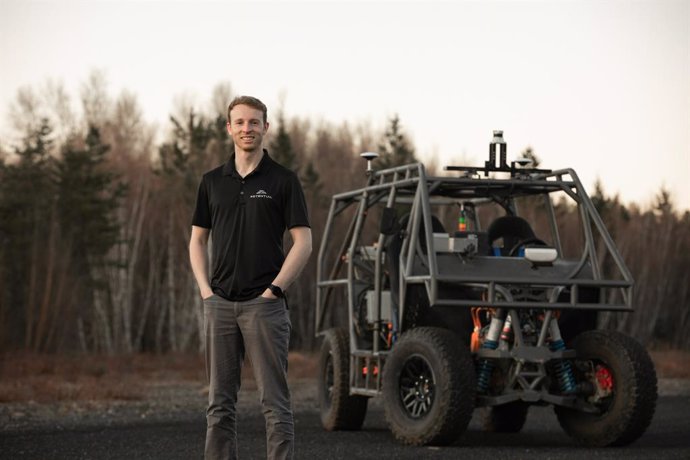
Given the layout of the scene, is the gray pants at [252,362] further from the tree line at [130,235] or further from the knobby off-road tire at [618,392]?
the tree line at [130,235]

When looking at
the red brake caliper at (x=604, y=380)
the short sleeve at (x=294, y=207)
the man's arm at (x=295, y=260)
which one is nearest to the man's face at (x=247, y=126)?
the short sleeve at (x=294, y=207)

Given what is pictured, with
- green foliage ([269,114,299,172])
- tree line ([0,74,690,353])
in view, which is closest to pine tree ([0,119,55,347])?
tree line ([0,74,690,353])

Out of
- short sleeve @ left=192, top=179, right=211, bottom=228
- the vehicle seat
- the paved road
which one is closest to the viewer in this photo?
short sleeve @ left=192, top=179, right=211, bottom=228

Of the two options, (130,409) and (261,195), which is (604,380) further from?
(130,409)

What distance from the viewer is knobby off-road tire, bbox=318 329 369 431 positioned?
12594 mm

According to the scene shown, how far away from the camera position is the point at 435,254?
1111cm

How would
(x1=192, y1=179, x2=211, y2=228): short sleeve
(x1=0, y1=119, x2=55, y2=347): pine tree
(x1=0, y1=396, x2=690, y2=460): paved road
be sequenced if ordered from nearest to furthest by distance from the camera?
1. (x1=192, y1=179, x2=211, y2=228): short sleeve
2. (x1=0, y1=396, x2=690, y2=460): paved road
3. (x1=0, y1=119, x2=55, y2=347): pine tree

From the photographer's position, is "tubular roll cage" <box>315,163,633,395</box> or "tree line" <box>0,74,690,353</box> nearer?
"tubular roll cage" <box>315,163,633,395</box>

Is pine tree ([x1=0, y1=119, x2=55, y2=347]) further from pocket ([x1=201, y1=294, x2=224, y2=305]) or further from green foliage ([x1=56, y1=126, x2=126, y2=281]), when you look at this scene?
pocket ([x1=201, y1=294, x2=224, y2=305])

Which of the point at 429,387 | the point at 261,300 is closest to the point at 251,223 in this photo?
the point at 261,300

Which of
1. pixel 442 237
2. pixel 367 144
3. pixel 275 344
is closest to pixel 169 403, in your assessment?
pixel 442 237

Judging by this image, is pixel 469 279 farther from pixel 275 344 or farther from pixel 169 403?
pixel 169 403

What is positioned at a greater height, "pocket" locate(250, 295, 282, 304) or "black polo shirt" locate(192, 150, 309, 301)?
"black polo shirt" locate(192, 150, 309, 301)

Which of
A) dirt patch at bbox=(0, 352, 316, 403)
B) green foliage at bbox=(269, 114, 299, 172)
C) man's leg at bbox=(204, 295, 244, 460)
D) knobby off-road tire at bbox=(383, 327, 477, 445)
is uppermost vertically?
green foliage at bbox=(269, 114, 299, 172)
